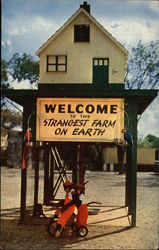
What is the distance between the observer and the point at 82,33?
1164 cm

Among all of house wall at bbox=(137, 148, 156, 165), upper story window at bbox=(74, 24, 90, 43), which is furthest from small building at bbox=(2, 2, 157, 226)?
house wall at bbox=(137, 148, 156, 165)

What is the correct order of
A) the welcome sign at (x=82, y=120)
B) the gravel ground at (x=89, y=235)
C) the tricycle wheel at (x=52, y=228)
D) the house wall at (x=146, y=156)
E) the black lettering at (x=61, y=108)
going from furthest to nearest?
the house wall at (x=146, y=156) < the black lettering at (x=61, y=108) < the welcome sign at (x=82, y=120) < the tricycle wheel at (x=52, y=228) < the gravel ground at (x=89, y=235)

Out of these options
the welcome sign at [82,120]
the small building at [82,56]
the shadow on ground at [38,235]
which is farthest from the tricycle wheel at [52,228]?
the small building at [82,56]

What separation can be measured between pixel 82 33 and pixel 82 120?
366cm

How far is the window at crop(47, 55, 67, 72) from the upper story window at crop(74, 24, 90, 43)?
2.50 feet

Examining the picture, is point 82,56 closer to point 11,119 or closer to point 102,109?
point 102,109

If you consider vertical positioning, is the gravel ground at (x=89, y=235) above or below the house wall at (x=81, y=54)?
below

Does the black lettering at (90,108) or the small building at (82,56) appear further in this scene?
the small building at (82,56)

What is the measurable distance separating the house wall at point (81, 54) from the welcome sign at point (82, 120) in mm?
1543

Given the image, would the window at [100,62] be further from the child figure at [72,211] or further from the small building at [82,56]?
the child figure at [72,211]

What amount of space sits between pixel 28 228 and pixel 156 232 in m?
3.40

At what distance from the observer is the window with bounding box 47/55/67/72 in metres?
10.9

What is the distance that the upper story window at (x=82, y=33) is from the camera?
36.4 ft

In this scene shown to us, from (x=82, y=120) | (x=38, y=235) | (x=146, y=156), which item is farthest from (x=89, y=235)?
(x=146, y=156)
